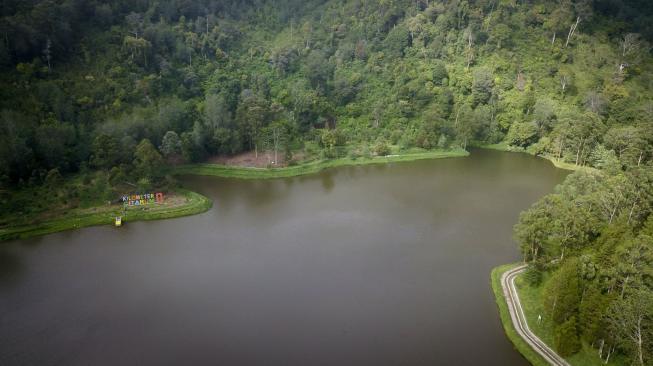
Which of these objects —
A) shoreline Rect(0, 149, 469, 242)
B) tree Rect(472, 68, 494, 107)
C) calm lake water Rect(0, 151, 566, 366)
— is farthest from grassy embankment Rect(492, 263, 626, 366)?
tree Rect(472, 68, 494, 107)

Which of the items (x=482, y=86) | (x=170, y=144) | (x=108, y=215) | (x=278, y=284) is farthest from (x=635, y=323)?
(x=482, y=86)

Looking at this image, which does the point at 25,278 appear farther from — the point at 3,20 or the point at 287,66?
the point at 287,66

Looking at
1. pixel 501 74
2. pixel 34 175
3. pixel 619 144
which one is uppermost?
pixel 501 74

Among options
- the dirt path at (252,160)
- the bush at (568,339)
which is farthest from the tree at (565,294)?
the dirt path at (252,160)

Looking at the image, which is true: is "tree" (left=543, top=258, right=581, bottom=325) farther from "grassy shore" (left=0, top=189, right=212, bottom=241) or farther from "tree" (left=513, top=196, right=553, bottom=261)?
"grassy shore" (left=0, top=189, right=212, bottom=241)

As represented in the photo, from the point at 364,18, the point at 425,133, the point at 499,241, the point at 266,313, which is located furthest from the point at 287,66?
the point at 266,313

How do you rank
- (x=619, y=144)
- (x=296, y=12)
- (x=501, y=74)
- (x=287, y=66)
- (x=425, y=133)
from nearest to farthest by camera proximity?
(x=619, y=144) < (x=425, y=133) < (x=501, y=74) < (x=287, y=66) < (x=296, y=12)

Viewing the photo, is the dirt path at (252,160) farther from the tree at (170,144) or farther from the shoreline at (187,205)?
the tree at (170,144)
